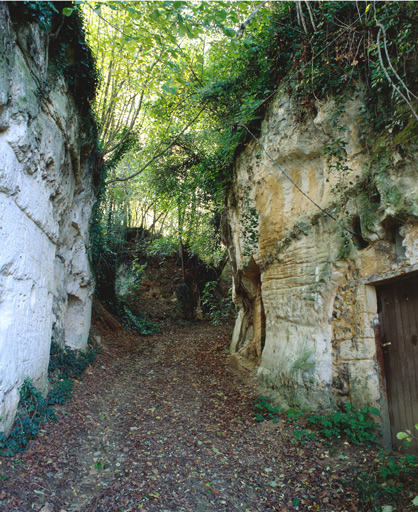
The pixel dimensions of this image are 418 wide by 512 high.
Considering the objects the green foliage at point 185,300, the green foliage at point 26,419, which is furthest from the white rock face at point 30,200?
the green foliage at point 185,300

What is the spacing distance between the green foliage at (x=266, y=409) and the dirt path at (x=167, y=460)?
0.15 m

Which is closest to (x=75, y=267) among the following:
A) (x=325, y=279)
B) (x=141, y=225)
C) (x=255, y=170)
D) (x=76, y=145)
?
(x=76, y=145)

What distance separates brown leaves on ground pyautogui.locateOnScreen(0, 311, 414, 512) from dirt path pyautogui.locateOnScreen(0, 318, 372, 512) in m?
0.01

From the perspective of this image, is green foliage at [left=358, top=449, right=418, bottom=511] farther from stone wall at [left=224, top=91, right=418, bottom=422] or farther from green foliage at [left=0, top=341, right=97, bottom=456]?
green foliage at [left=0, top=341, right=97, bottom=456]

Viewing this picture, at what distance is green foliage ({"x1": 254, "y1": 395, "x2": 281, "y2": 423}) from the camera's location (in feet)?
17.5

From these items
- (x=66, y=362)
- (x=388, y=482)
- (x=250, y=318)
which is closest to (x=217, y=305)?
(x=250, y=318)

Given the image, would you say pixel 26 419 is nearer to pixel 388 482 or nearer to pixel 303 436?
pixel 303 436

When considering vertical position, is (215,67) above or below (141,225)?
above

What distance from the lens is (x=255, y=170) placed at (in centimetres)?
733

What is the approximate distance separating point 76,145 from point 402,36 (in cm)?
541

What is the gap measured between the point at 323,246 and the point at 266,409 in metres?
2.86

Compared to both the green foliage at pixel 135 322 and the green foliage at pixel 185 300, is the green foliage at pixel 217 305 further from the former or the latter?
the green foliage at pixel 135 322

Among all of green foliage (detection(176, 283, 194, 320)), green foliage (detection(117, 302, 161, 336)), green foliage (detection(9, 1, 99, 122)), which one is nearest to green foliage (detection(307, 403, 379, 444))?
green foliage (detection(9, 1, 99, 122))

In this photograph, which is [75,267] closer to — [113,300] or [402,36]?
[113,300]
